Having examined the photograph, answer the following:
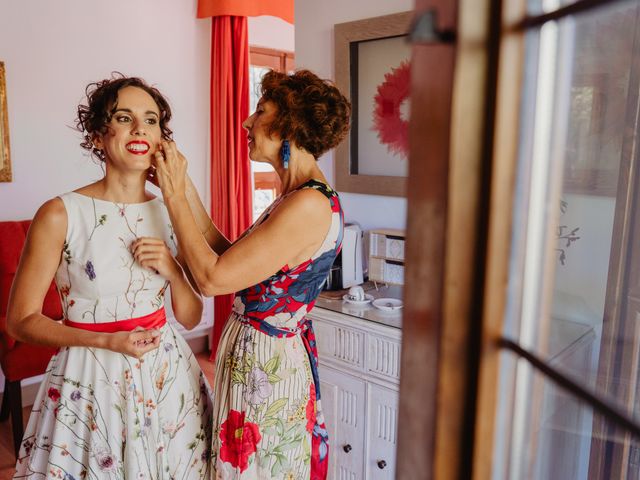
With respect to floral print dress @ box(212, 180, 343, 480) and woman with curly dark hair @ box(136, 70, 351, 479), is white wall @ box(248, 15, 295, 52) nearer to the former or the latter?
woman with curly dark hair @ box(136, 70, 351, 479)

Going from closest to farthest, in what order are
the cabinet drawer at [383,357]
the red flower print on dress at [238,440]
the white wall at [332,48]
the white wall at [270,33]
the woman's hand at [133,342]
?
the woman's hand at [133,342] → the red flower print on dress at [238,440] → the cabinet drawer at [383,357] → the white wall at [332,48] → the white wall at [270,33]

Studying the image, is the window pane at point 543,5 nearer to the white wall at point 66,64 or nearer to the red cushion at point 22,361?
the red cushion at point 22,361

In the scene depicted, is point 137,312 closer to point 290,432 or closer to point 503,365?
point 290,432

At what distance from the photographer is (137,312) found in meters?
1.28

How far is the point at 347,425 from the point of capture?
6.89 ft

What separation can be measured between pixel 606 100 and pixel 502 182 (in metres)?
0.39

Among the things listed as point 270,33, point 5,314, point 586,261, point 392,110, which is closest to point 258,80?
point 270,33

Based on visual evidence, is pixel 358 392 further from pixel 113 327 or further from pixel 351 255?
pixel 113 327

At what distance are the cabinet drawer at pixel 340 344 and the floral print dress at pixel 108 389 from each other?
2.76 feet

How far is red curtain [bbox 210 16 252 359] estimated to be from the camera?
359 cm

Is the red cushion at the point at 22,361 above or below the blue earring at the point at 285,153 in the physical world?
below

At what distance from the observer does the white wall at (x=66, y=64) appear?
9.71 feet

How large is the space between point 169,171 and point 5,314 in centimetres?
204

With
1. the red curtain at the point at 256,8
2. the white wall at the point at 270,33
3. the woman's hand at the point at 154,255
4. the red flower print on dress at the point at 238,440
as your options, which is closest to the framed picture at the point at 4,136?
the red curtain at the point at 256,8
